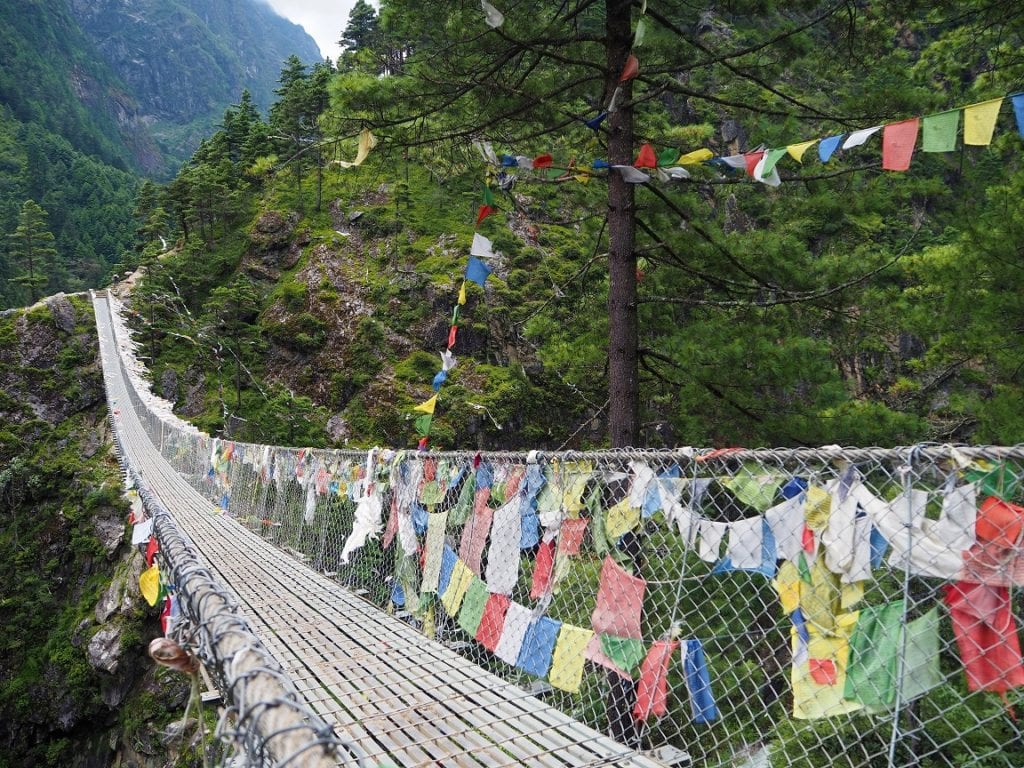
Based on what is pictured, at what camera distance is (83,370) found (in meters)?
18.9

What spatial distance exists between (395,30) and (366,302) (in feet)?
51.1

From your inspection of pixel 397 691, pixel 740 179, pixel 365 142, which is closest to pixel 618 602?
pixel 397 691

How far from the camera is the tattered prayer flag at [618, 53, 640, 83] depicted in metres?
3.76

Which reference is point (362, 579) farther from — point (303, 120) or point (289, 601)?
point (303, 120)

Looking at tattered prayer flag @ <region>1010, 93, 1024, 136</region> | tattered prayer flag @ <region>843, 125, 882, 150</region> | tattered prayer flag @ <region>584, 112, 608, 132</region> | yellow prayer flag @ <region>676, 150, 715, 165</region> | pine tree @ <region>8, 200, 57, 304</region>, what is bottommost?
tattered prayer flag @ <region>1010, 93, 1024, 136</region>

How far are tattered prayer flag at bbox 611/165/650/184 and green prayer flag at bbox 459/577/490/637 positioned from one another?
8.15 feet

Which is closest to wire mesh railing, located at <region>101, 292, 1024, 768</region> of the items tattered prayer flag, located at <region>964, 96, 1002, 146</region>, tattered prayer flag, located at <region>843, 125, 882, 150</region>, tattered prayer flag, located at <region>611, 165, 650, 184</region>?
tattered prayer flag, located at <region>964, 96, 1002, 146</region>

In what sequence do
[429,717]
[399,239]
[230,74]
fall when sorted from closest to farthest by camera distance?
1. [429,717]
2. [399,239]
3. [230,74]

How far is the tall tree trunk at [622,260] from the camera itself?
400cm

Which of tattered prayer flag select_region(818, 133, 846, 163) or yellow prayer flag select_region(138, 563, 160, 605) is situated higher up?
tattered prayer flag select_region(818, 133, 846, 163)

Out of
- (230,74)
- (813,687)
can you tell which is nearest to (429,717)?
(813,687)

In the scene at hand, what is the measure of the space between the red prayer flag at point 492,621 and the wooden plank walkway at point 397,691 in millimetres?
142

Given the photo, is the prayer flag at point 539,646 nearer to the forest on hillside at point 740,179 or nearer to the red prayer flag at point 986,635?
the red prayer flag at point 986,635

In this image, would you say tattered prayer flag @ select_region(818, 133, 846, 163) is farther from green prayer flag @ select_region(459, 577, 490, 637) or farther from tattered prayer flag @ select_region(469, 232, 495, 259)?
green prayer flag @ select_region(459, 577, 490, 637)
